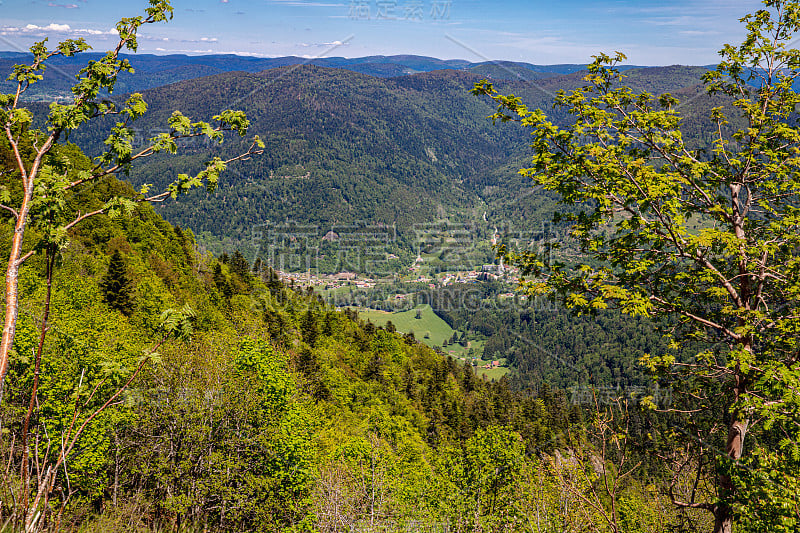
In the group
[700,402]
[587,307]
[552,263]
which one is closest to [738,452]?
[700,402]

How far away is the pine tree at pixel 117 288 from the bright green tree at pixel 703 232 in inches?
1449

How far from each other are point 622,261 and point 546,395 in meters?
77.6

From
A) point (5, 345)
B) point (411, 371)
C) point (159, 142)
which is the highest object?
point (159, 142)

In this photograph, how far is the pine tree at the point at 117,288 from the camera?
36.2m

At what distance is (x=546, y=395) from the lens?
79.5 m

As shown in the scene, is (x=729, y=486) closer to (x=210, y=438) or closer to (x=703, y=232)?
(x=703, y=232)

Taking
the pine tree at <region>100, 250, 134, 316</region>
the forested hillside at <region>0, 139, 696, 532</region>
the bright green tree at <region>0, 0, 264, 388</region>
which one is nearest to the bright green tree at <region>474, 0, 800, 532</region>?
the forested hillside at <region>0, 139, 696, 532</region>

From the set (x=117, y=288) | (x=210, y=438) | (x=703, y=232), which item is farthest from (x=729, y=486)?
(x=117, y=288)

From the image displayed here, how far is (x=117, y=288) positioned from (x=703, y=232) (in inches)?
1583

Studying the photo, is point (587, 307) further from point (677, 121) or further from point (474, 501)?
point (474, 501)

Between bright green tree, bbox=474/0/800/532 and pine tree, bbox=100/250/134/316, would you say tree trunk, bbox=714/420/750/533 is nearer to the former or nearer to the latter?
bright green tree, bbox=474/0/800/532

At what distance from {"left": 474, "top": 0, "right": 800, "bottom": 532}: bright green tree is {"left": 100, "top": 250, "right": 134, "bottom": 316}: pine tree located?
36.8m

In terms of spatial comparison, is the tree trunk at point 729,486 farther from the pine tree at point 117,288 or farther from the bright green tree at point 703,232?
the pine tree at point 117,288

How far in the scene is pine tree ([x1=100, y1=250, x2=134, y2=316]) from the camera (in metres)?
36.2
